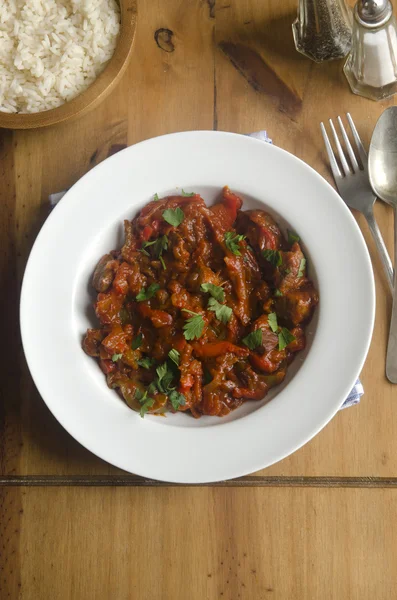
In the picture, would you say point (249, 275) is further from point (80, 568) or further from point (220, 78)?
point (80, 568)

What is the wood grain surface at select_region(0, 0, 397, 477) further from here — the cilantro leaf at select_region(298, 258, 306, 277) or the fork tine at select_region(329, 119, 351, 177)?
the cilantro leaf at select_region(298, 258, 306, 277)

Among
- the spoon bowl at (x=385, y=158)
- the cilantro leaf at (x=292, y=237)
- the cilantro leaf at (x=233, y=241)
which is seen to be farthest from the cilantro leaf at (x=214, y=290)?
the spoon bowl at (x=385, y=158)

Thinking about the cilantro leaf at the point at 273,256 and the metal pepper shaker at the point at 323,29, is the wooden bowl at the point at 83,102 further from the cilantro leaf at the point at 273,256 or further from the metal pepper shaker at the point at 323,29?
the cilantro leaf at the point at 273,256

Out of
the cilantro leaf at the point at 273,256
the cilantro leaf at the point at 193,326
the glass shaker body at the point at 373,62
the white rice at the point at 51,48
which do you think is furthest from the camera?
the white rice at the point at 51,48

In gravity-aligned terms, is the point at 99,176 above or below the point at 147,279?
→ above

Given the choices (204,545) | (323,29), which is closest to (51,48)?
(323,29)

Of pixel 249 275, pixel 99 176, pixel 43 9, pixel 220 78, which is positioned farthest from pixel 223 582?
pixel 43 9

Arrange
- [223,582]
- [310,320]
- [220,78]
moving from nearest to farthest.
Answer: [310,320] < [223,582] < [220,78]
